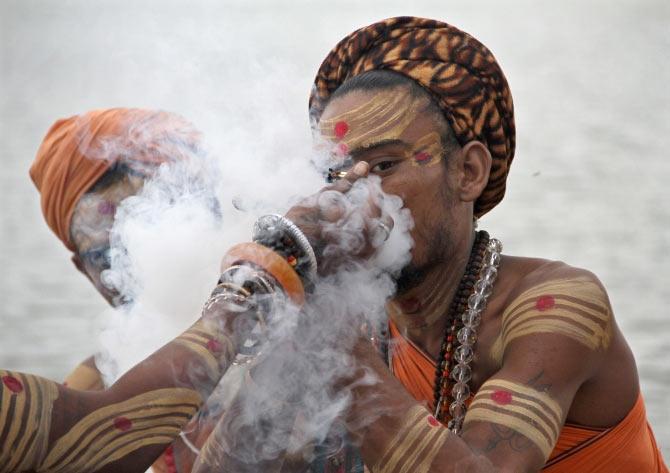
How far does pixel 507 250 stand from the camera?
972 cm

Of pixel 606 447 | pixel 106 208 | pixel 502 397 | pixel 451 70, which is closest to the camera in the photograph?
pixel 502 397

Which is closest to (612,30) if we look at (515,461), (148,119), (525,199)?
(525,199)

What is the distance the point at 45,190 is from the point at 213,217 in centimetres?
108

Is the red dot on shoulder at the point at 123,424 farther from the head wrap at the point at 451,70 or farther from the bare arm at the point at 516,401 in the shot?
the head wrap at the point at 451,70

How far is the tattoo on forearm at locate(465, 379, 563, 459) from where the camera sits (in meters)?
2.48

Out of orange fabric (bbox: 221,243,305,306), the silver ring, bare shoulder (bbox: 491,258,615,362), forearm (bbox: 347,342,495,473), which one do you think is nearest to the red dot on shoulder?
orange fabric (bbox: 221,243,305,306)

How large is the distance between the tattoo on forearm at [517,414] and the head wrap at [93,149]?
160 centimetres

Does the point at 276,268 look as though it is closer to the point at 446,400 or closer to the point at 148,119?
the point at 446,400

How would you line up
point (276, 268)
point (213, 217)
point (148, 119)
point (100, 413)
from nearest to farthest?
point (100, 413)
point (276, 268)
point (213, 217)
point (148, 119)

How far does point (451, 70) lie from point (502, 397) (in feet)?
3.18

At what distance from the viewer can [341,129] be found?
9.70ft

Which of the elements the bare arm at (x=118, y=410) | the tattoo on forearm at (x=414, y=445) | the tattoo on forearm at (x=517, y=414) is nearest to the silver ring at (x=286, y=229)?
the bare arm at (x=118, y=410)

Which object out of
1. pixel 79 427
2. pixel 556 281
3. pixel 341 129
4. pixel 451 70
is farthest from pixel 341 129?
pixel 79 427

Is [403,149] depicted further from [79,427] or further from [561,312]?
[79,427]
